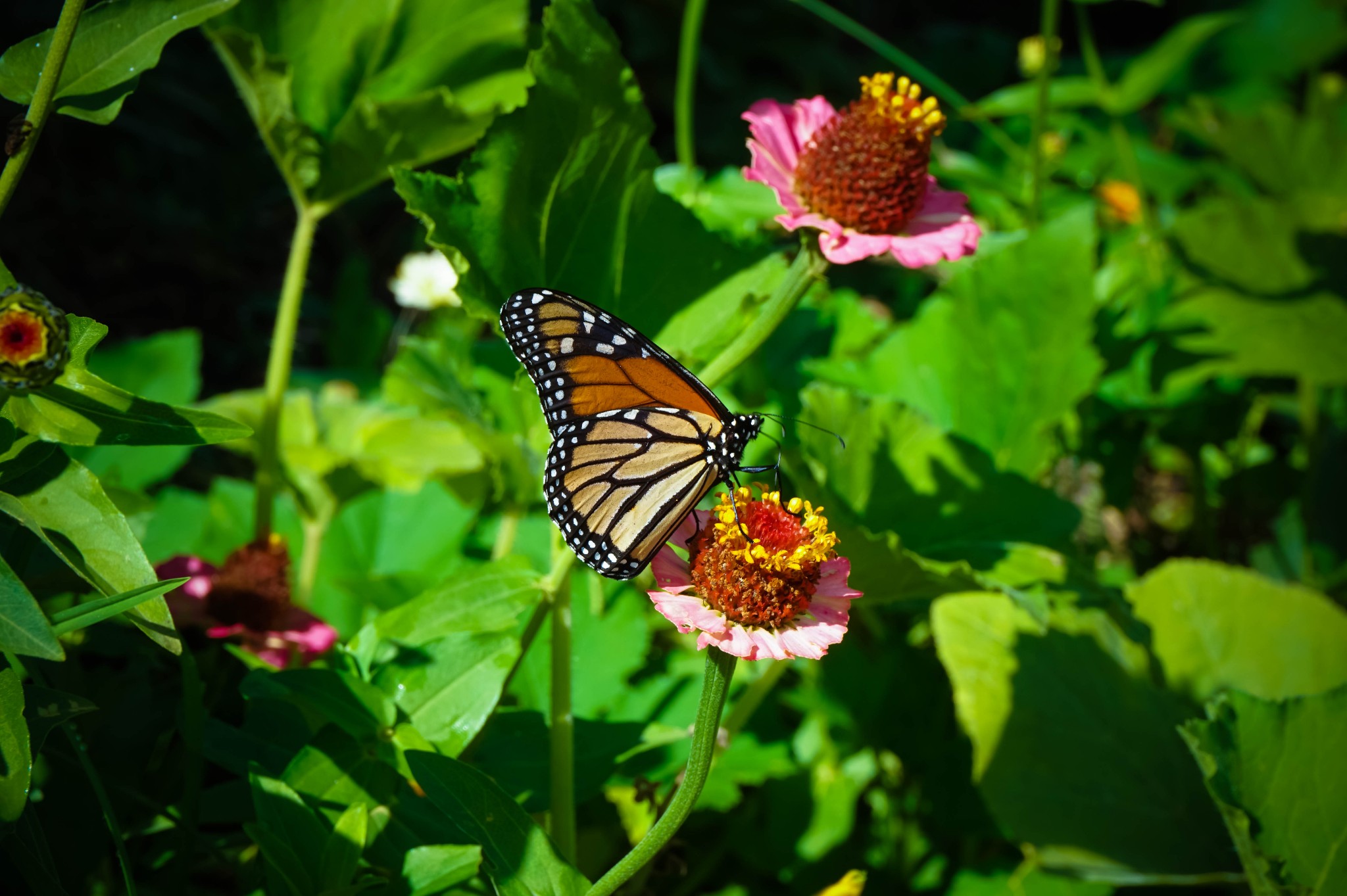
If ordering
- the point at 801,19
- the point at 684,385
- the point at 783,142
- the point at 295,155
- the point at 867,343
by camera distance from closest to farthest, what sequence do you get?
the point at 684,385
the point at 783,142
the point at 295,155
the point at 867,343
the point at 801,19

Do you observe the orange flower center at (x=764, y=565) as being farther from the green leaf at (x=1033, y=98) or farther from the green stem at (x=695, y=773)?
the green leaf at (x=1033, y=98)

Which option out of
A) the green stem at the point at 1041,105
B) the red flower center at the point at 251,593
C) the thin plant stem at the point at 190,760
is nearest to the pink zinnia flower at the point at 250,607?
the red flower center at the point at 251,593

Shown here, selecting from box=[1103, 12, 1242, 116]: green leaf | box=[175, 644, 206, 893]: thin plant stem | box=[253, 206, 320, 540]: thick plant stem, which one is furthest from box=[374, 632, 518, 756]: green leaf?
box=[1103, 12, 1242, 116]: green leaf

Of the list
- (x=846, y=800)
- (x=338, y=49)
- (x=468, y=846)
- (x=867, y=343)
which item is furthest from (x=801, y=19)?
(x=468, y=846)

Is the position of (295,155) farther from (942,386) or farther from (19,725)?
(942,386)

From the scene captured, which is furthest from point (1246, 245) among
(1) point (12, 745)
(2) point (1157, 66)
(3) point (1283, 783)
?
(1) point (12, 745)

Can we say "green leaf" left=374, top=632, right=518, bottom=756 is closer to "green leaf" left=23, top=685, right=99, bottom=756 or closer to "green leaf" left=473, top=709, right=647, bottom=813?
"green leaf" left=473, top=709, right=647, bottom=813

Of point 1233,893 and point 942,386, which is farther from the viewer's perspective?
point 942,386
